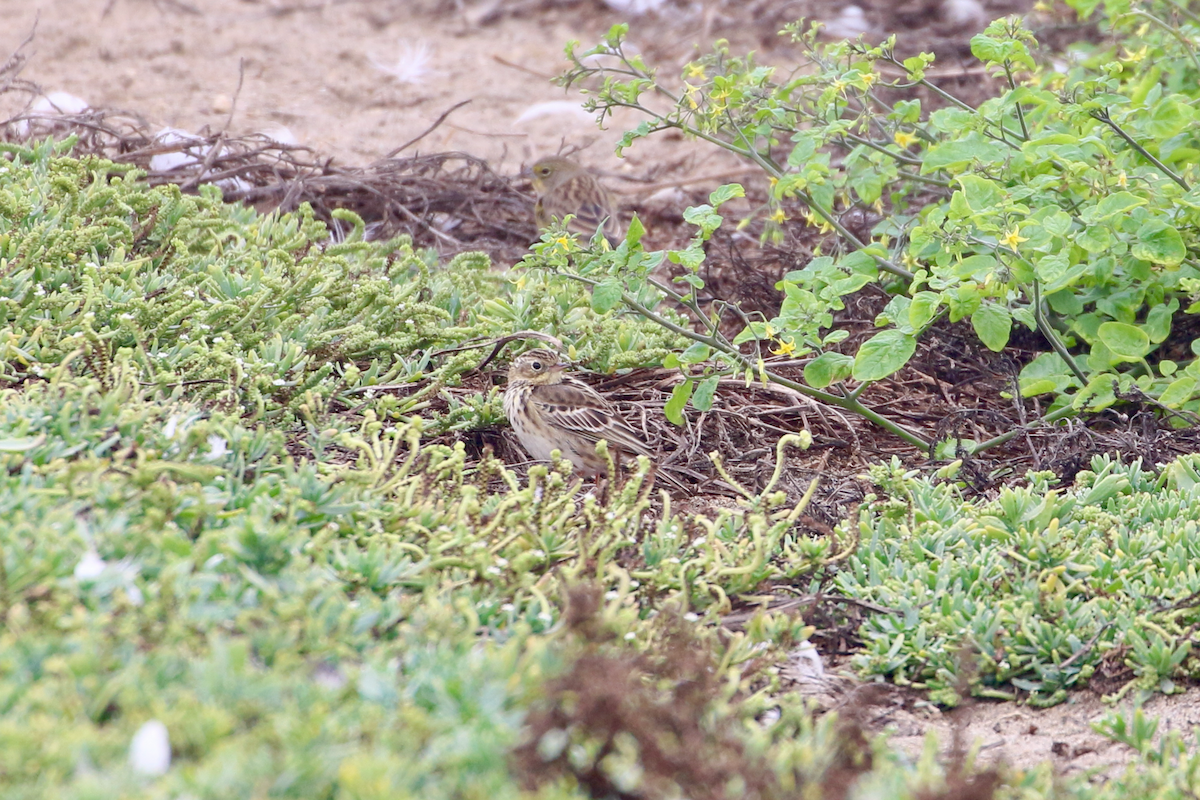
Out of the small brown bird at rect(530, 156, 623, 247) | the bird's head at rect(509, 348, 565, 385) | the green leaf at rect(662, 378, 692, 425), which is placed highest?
the green leaf at rect(662, 378, 692, 425)

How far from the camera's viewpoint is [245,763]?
6.88ft

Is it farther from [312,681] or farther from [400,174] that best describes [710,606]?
[400,174]

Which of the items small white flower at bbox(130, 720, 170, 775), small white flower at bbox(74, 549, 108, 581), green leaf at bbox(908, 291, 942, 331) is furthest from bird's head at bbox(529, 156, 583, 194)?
small white flower at bbox(130, 720, 170, 775)

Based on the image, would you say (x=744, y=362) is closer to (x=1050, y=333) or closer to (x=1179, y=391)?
(x=1050, y=333)

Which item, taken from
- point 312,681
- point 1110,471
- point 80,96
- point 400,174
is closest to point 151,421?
point 312,681

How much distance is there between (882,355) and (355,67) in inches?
285

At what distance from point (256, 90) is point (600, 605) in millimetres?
7917

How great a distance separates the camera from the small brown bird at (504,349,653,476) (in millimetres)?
4898

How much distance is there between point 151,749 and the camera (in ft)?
6.91

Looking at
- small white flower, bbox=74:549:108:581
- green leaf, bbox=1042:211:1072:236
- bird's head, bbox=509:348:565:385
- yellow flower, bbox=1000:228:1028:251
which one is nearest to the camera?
small white flower, bbox=74:549:108:581

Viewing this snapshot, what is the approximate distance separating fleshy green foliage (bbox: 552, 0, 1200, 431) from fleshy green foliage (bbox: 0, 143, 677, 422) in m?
0.99

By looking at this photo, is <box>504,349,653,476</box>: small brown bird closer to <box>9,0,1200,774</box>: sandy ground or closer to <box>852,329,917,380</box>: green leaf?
<box>852,329,917,380</box>: green leaf

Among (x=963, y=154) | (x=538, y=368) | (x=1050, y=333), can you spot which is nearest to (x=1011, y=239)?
(x=1050, y=333)

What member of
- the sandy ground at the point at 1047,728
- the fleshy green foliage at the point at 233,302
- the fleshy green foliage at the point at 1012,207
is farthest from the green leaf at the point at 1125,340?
the fleshy green foliage at the point at 233,302
